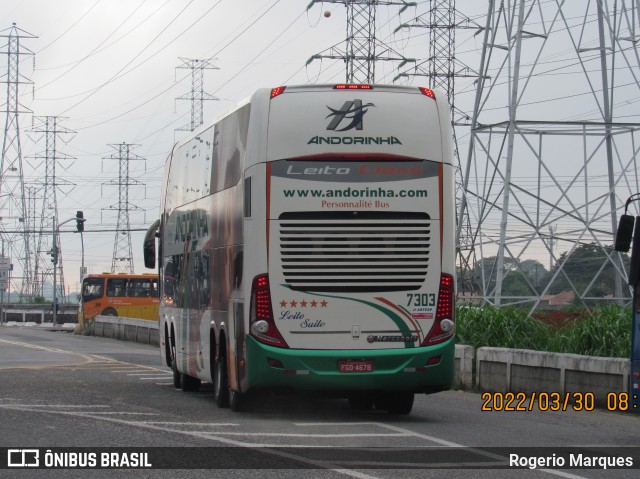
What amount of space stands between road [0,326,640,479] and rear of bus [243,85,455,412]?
71 centimetres

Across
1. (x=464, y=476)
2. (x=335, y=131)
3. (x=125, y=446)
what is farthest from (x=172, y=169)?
(x=464, y=476)

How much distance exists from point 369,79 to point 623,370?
3108 centimetres

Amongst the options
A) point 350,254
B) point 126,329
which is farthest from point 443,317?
point 126,329

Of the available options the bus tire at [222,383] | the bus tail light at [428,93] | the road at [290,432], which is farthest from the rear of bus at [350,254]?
the bus tire at [222,383]

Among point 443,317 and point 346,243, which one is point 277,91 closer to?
point 346,243

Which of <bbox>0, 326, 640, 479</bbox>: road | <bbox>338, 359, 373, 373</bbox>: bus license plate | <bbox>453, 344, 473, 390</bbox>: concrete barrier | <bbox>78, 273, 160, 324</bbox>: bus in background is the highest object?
<bbox>78, 273, 160, 324</bbox>: bus in background

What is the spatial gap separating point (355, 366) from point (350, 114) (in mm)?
3073

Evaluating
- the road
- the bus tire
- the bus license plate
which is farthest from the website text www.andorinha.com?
the bus tire

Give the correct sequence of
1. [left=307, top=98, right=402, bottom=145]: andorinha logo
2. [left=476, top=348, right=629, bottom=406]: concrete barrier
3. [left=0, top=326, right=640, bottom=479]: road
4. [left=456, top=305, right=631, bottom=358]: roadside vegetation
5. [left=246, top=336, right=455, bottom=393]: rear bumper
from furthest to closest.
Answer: [left=456, top=305, right=631, bottom=358]: roadside vegetation, [left=476, top=348, right=629, bottom=406]: concrete barrier, [left=307, top=98, right=402, bottom=145]: andorinha logo, [left=246, top=336, right=455, bottom=393]: rear bumper, [left=0, top=326, right=640, bottom=479]: road

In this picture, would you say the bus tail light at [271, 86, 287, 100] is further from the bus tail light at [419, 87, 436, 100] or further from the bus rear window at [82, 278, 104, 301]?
the bus rear window at [82, 278, 104, 301]

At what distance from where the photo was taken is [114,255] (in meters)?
95.6

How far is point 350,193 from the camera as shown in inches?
591

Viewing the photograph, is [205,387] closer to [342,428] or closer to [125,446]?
[342,428]

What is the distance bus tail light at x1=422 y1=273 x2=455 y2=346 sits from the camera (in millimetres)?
15141
